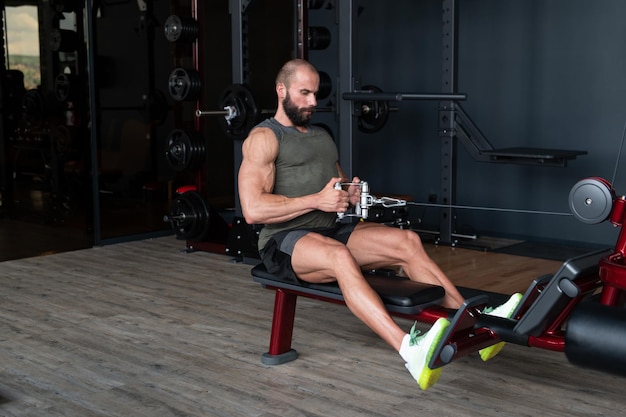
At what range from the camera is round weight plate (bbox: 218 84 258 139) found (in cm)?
432

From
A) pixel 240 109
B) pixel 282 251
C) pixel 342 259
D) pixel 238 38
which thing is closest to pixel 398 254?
pixel 342 259

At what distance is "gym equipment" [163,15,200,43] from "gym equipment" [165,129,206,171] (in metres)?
0.54

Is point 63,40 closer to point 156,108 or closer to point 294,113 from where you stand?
point 156,108

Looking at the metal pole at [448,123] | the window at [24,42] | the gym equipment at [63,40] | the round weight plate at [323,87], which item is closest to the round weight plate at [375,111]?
the round weight plate at [323,87]

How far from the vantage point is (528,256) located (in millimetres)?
4730

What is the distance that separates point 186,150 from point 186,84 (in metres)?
0.39

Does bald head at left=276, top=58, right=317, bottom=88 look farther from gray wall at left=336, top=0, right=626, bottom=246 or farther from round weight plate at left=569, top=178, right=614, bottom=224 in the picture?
gray wall at left=336, top=0, right=626, bottom=246

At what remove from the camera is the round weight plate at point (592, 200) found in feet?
7.35

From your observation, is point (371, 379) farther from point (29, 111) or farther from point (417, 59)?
point (417, 59)

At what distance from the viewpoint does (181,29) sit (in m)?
4.63

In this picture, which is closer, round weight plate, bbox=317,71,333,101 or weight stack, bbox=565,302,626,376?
weight stack, bbox=565,302,626,376

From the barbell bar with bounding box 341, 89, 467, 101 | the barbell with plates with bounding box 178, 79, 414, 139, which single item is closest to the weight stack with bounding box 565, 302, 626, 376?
the barbell bar with bounding box 341, 89, 467, 101

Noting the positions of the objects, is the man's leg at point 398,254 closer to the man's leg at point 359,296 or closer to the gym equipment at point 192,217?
the man's leg at point 359,296

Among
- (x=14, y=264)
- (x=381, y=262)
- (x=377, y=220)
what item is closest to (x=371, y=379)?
(x=381, y=262)
